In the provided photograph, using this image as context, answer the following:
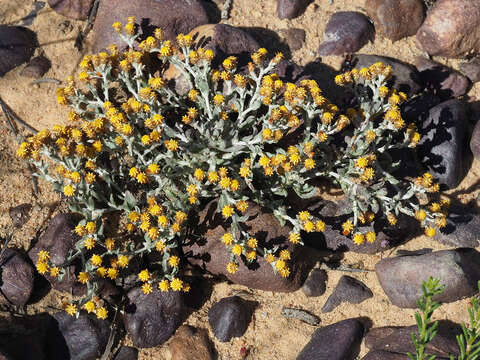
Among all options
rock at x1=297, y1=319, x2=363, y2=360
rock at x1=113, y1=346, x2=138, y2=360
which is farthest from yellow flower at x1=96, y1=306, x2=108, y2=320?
rock at x1=297, y1=319, x2=363, y2=360

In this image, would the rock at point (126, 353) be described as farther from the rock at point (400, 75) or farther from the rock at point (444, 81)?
the rock at point (444, 81)

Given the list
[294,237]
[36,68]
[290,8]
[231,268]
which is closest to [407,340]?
[294,237]

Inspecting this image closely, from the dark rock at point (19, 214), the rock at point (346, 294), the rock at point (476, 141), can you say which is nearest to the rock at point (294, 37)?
the rock at point (476, 141)

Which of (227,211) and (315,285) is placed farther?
(315,285)

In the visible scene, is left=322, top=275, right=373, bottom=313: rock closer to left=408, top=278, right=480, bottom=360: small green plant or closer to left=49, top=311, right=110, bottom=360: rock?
left=408, top=278, right=480, bottom=360: small green plant

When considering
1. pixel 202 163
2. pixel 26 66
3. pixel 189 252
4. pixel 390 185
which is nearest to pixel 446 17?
pixel 390 185

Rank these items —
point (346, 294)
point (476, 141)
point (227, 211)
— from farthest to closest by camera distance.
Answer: point (476, 141)
point (346, 294)
point (227, 211)

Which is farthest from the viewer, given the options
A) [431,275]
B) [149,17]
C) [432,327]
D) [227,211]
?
[149,17]

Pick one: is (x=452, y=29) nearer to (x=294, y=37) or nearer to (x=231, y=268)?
(x=294, y=37)
